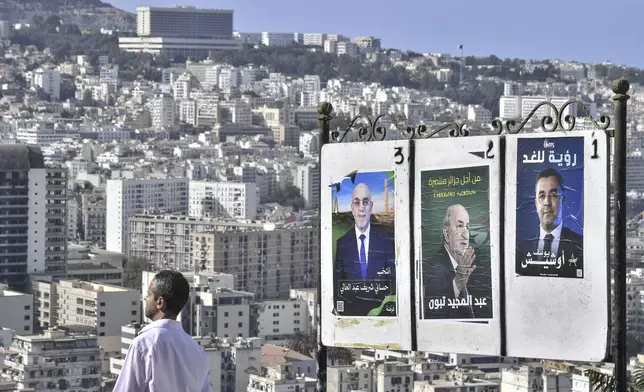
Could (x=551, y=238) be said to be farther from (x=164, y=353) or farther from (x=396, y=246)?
(x=164, y=353)

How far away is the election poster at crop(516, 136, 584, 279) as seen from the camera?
4344 millimetres

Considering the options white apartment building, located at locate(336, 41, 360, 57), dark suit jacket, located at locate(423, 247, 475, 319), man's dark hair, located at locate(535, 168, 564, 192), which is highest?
white apartment building, located at locate(336, 41, 360, 57)

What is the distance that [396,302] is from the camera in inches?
182

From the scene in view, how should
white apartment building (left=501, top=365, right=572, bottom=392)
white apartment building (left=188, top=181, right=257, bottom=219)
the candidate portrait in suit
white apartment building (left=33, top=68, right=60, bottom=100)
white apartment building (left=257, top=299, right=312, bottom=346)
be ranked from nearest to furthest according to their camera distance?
the candidate portrait in suit → white apartment building (left=501, top=365, right=572, bottom=392) → white apartment building (left=257, top=299, right=312, bottom=346) → white apartment building (left=188, top=181, right=257, bottom=219) → white apartment building (left=33, top=68, right=60, bottom=100)

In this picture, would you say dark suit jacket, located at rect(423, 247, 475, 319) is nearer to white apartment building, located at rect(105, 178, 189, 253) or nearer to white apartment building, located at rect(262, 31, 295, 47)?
white apartment building, located at rect(105, 178, 189, 253)

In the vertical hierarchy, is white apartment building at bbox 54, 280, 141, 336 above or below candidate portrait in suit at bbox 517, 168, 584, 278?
below

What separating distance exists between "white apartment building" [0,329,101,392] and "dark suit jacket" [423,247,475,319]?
20791 mm

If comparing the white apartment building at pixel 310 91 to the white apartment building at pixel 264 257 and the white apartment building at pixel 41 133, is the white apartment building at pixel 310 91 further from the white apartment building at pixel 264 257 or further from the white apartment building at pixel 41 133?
the white apartment building at pixel 264 257

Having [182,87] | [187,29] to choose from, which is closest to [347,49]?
[187,29]

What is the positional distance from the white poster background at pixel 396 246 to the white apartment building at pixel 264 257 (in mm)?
36570

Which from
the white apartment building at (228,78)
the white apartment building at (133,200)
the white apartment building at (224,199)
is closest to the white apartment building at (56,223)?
the white apartment building at (133,200)

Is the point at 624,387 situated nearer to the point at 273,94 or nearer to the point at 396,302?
the point at 396,302

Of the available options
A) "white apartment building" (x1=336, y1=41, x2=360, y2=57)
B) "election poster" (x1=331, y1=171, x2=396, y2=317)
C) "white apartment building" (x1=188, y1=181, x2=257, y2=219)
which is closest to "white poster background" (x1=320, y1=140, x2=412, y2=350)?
"election poster" (x1=331, y1=171, x2=396, y2=317)

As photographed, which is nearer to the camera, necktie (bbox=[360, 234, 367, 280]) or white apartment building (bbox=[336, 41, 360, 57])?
necktie (bbox=[360, 234, 367, 280])
